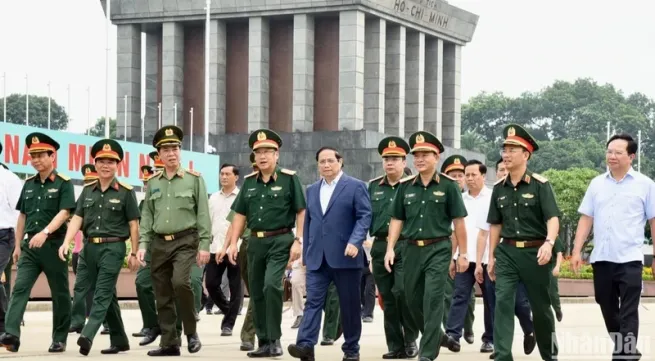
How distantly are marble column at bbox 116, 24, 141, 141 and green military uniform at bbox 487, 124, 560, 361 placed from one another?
171 feet

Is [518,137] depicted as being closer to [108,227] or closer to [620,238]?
[620,238]

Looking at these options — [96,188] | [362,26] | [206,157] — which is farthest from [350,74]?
[96,188]

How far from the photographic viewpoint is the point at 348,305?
40.8 feet

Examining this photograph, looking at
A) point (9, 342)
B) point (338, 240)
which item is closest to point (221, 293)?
point (9, 342)

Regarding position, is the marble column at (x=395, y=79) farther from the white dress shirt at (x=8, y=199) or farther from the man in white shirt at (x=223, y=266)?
the white dress shirt at (x=8, y=199)

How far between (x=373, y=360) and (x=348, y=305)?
826 millimetres

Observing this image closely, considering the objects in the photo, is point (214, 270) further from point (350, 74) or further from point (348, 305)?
point (350, 74)

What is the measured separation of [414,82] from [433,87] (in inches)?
97.4

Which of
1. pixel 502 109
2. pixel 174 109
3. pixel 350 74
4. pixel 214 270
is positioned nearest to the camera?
pixel 214 270

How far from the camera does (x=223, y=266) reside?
1692cm

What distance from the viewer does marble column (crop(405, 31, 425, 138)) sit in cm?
6425

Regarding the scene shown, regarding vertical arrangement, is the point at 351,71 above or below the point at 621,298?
above

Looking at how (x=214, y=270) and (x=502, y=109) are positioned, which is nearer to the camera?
(x=214, y=270)

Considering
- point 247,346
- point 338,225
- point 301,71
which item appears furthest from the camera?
point 301,71
